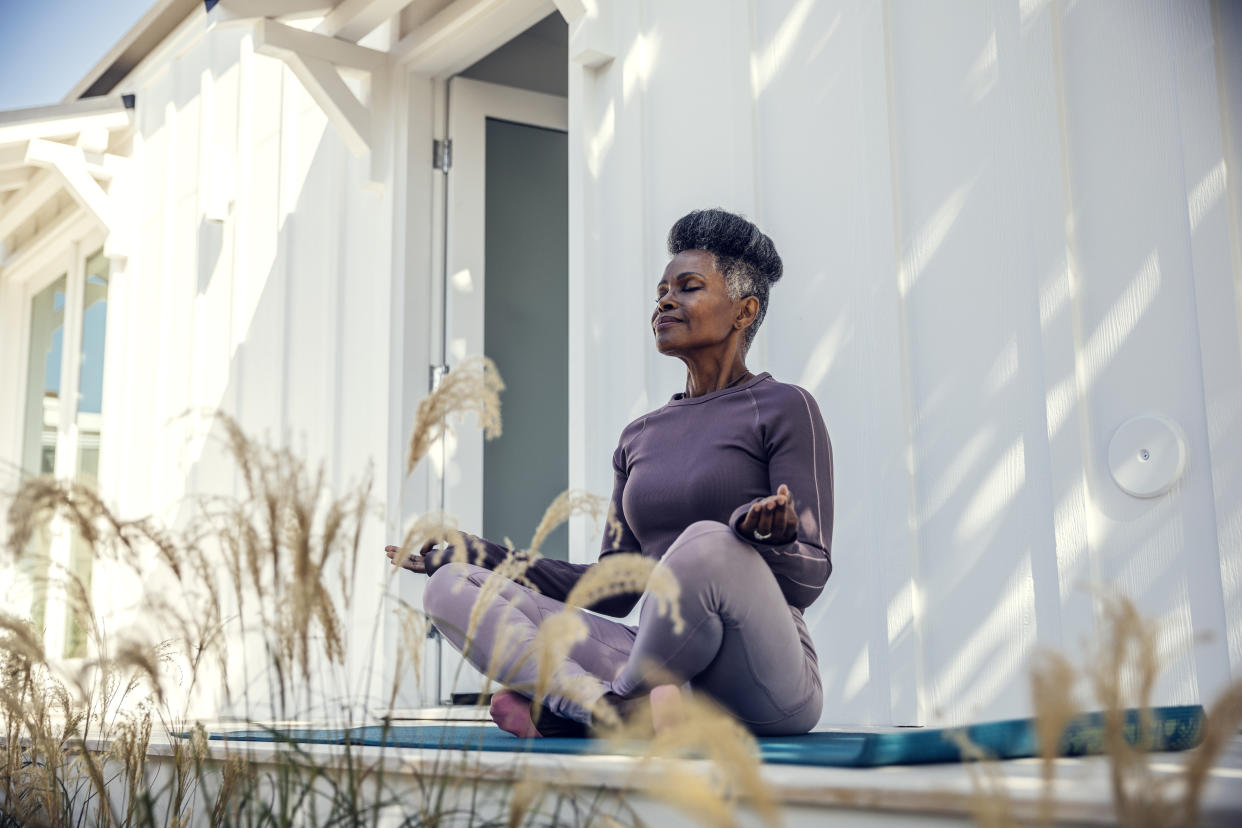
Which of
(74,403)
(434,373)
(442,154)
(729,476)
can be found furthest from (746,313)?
(74,403)

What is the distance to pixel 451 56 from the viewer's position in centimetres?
468

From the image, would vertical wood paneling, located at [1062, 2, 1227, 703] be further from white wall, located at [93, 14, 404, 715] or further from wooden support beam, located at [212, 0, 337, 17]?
wooden support beam, located at [212, 0, 337, 17]

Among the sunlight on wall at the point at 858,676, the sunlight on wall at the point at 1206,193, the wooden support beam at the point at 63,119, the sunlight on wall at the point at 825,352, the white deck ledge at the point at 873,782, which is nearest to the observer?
the white deck ledge at the point at 873,782

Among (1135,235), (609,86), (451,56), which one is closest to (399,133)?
(451,56)

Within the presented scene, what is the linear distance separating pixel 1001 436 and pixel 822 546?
0.64 metres

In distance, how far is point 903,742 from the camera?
5.40ft

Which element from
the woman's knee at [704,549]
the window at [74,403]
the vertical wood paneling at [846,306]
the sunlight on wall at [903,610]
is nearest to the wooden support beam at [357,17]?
the vertical wood paneling at [846,306]

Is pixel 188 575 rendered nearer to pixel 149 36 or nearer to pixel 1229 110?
pixel 149 36

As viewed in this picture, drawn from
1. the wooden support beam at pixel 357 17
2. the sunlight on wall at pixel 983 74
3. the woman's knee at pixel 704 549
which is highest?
the wooden support beam at pixel 357 17

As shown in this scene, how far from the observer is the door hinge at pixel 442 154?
482 cm

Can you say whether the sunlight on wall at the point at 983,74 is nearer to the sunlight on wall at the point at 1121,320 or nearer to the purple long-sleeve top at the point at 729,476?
the sunlight on wall at the point at 1121,320

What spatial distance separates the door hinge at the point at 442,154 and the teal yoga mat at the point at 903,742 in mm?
3131

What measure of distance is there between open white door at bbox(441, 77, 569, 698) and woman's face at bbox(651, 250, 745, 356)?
2250mm

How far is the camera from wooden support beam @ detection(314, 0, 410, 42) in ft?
15.2
